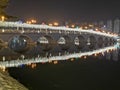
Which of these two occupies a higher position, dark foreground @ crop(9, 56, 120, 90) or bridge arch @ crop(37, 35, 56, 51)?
bridge arch @ crop(37, 35, 56, 51)

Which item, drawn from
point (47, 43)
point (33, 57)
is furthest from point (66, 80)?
point (47, 43)

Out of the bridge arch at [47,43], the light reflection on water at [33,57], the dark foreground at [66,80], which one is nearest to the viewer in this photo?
the dark foreground at [66,80]

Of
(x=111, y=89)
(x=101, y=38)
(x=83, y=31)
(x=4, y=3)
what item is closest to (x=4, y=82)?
(x=4, y=3)

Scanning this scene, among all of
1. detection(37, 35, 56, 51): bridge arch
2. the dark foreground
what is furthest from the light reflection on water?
detection(37, 35, 56, 51): bridge arch

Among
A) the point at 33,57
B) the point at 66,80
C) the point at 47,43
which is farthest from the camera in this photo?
the point at 47,43

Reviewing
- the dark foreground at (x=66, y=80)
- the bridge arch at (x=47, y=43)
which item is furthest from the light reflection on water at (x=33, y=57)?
the bridge arch at (x=47, y=43)

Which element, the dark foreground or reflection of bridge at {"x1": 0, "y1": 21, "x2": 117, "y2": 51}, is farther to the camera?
reflection of bridge at {"x1": 0, "y1": 21, "x2": 117, "y2": 51}

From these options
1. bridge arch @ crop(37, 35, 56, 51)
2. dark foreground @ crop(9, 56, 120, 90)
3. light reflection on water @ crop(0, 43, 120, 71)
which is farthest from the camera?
bridge arch @ crop(37, 35, 56, 51)

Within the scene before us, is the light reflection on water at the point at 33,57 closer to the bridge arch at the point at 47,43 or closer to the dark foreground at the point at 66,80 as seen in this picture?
the dark foreground at the point at 66,80

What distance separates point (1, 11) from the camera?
28.8 m

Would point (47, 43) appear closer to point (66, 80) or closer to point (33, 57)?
point (33, 57)

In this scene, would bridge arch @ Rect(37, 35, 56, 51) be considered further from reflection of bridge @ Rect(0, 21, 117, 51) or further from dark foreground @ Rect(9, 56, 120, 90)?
dark foreground @ Rect(9, 56, 120, 90)

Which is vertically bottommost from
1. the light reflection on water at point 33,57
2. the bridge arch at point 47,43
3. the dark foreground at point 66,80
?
the dark foreground at point 66,80

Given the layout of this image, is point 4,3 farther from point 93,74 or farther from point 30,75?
point 93,74
